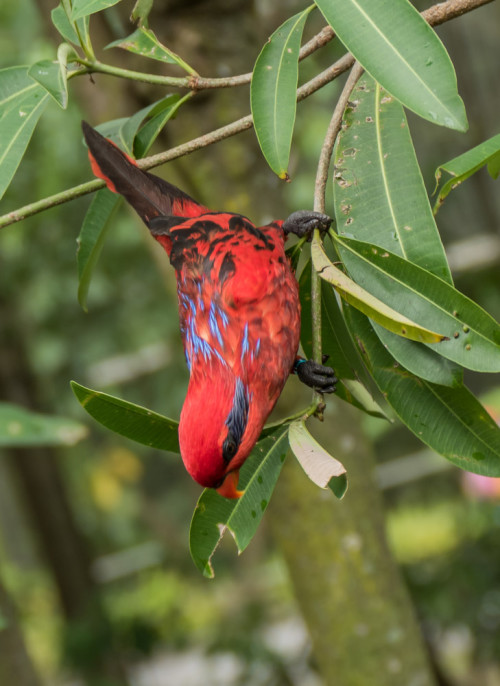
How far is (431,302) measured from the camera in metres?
0.86

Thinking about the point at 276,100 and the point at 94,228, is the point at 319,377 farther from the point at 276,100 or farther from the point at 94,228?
the point at 94,228

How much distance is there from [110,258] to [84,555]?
4.90 feet

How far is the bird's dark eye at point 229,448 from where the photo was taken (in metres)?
0.92

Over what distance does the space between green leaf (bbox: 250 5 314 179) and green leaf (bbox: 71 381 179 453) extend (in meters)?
0.33

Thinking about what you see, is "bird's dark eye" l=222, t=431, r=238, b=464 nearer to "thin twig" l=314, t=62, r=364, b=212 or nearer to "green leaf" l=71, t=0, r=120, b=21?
"thin twig" l=314, t=62, r=364, b=212

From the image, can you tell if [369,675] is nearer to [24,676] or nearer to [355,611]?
[355,611]

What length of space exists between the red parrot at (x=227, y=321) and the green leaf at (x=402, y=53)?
222 mm

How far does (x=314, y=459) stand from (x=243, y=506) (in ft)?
0.60

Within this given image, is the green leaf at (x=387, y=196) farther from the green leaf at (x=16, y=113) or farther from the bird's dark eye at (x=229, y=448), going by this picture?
the green leaf at (x=16, y=113)

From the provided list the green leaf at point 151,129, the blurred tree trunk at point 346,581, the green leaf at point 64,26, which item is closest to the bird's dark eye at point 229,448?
the green leaf at point 151,129

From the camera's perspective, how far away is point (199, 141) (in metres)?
0.91

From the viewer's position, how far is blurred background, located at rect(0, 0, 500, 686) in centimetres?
291

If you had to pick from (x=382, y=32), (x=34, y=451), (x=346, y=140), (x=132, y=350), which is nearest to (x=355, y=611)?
(x=346, y=140)

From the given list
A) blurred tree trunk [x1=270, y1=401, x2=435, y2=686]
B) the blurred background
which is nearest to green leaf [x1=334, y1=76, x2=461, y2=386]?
blurred tree trunk [x1=270, y1=401, x2=435, y2=686]
